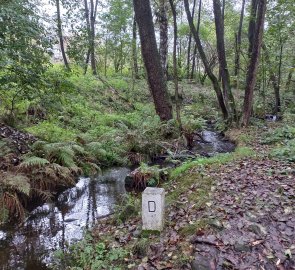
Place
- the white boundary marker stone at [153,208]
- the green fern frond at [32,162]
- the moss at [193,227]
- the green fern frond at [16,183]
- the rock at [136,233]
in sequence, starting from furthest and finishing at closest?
the green fern frond at [32,162]
the green fern frond at [16,183]
the rock at [136,233]
the white boundary marker stone at [153,208]
the moss at [193,227]

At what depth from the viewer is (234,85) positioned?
2514 cm

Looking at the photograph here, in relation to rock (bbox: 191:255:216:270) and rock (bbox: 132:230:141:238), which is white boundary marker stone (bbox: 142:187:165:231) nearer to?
rock (bbox: 132:230:141:238)

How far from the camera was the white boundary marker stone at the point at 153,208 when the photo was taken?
4238 mm

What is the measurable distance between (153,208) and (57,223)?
2.25 m

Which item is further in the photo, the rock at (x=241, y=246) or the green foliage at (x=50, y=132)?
the green foliage at (x=50, y=132)

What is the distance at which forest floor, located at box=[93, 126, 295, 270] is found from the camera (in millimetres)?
3646

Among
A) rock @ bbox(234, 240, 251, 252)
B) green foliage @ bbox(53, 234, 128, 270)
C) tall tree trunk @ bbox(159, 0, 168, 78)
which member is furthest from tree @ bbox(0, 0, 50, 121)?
tall tree trunk @ bbox(159, 0, 168, 78)

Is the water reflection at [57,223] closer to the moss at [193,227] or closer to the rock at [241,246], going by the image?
the moss at [193,227]

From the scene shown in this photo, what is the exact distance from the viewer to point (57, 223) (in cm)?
562

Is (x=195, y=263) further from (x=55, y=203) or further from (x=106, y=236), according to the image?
(x=55, y=203)

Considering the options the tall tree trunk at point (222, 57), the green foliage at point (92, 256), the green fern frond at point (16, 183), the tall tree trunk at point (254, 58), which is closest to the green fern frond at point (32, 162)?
the green fern frond at point (16, 183)

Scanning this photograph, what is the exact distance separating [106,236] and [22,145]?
433 cm

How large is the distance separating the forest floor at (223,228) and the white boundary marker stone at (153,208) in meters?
0.15

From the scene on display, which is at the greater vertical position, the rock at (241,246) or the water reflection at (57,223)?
the rock at (241,246)
